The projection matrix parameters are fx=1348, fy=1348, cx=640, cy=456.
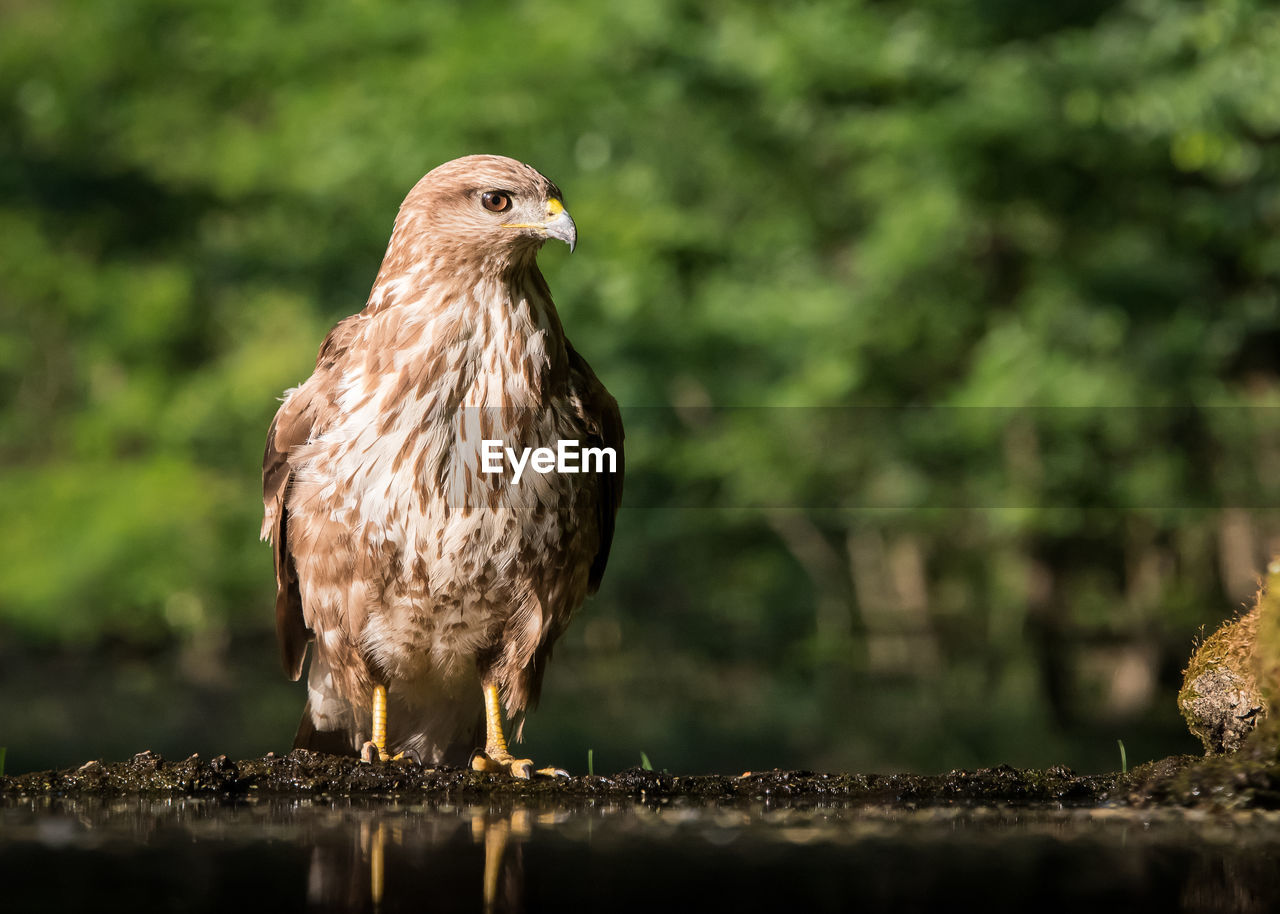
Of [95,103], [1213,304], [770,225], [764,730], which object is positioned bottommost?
[764,730]

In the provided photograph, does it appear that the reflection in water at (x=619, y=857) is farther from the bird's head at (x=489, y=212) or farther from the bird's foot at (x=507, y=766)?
the bird's head at (x=489, y=212)

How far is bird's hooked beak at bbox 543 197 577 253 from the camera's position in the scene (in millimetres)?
3785

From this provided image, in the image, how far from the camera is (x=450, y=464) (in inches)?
145

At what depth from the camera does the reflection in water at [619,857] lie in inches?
80.1

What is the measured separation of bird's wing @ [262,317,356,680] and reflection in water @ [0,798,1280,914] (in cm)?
147

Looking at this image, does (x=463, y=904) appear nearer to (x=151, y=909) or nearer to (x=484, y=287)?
(x=151, y=909)

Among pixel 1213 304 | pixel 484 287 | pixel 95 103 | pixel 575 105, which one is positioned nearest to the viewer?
pixel 484 287

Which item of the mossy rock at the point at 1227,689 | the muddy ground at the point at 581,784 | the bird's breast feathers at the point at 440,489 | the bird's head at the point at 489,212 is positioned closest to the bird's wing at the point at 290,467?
the bird's breast feathers at the point at 440,489

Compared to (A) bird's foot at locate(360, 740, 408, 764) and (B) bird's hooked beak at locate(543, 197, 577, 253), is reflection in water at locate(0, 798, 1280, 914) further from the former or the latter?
(B) bird's hooked beak at locate(543, 197, 577, 253)

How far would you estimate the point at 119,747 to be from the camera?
12.6 metres

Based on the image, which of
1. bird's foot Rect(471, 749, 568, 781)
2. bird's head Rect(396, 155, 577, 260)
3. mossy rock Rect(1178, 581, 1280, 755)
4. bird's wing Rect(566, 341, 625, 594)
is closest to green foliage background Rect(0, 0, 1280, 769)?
bird's wing Rect(566, 341, 625, 594)

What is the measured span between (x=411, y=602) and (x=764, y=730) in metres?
11.1

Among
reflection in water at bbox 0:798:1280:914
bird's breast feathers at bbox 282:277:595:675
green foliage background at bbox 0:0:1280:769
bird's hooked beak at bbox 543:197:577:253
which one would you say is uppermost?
green foliage background at bbox 0:0:1280:769

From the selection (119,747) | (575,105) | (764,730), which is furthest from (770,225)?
(119,747)
